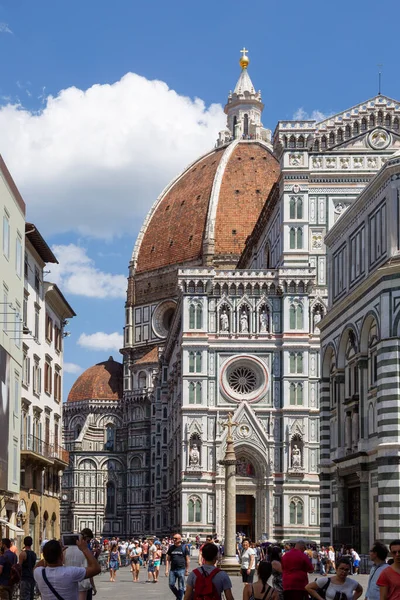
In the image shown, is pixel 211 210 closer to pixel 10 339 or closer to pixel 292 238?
pixel 292 238

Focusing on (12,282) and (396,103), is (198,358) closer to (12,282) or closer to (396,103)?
(396,103)

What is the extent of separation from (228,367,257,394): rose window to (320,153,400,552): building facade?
114 ft

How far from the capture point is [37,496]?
5444 cm

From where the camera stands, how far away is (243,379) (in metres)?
82.2

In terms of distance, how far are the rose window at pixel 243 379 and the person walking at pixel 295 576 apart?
65.1m

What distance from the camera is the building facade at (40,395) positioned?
5091 centimetres

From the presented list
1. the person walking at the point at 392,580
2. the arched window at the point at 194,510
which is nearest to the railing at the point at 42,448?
the arched window at the point at 194,510

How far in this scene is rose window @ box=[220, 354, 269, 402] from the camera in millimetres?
81562

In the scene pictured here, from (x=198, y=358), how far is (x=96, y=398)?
57.5 meters

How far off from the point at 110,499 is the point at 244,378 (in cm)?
5048

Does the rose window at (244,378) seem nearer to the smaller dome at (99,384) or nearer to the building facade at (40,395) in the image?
the building facade at (40,395)

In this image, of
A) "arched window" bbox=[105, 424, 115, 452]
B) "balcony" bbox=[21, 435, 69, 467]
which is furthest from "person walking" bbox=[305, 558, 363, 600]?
"arched window" bbox=[105, 424, 115, 452]

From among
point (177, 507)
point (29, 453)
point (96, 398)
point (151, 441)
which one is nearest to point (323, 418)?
point (29, 453)

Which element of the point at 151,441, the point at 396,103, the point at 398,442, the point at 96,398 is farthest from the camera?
the point at 96,398
